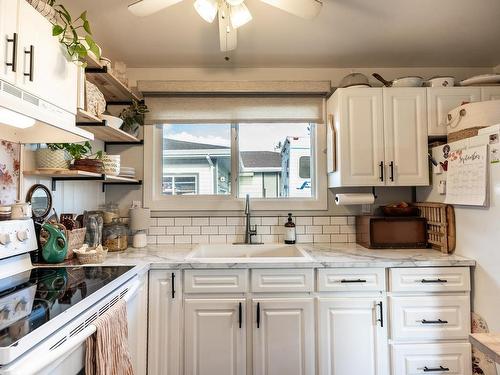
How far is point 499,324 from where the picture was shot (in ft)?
5.12

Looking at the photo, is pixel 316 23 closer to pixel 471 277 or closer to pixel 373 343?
pixel 471 277

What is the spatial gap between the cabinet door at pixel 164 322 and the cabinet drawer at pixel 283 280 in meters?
0.47

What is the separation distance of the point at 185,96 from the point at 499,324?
2.45 meters

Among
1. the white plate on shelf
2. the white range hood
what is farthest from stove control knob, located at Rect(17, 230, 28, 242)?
the white plate on shelf

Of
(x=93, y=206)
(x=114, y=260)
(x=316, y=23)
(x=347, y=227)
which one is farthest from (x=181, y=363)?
(x=316, y=23)

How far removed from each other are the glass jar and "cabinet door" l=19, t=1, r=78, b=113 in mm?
949

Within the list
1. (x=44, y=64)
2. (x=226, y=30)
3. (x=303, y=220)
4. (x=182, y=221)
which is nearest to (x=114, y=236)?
(x=182, y=221)

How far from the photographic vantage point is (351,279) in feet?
5.76

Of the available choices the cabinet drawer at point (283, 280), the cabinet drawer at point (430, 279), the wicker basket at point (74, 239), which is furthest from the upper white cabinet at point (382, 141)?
the wicker basket at point (74, 239)

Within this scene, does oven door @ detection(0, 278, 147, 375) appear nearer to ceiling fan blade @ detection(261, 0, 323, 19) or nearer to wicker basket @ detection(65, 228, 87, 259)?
wicker basket @ detection(65, 228, 87, 259)

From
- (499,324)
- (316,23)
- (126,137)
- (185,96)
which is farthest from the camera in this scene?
(185,96)

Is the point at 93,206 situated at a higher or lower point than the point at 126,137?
lower

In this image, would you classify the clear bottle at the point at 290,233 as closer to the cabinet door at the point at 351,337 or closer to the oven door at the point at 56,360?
the cabinet door at the point at 351,337

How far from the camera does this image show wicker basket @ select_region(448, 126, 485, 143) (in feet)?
5.97
